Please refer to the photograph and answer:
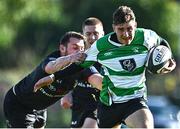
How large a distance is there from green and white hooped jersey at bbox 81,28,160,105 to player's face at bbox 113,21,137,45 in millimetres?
132

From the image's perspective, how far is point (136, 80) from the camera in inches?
452

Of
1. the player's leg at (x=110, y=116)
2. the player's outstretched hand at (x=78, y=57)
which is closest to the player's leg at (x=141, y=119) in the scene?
the player's leg at (x=110, y=116)

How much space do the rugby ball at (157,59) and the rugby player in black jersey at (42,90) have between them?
971mm

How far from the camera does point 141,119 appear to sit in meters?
11.2

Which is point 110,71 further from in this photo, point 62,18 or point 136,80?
point 62,18

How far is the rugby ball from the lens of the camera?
37.2 feet

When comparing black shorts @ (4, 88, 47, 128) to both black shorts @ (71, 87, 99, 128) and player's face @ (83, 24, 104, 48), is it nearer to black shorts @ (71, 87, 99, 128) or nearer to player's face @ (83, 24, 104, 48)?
black shorts @ (71, 87, 99, 128)

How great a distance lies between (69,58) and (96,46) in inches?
15.7

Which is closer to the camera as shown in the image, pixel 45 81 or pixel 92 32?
pixel 45 81

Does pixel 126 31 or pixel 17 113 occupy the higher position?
pixel 126 31

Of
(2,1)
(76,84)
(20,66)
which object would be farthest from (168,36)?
(76,84)

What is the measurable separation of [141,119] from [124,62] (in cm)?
81

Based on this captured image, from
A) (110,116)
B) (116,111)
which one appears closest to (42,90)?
(110,116)

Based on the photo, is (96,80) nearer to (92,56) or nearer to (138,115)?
(92,56)
